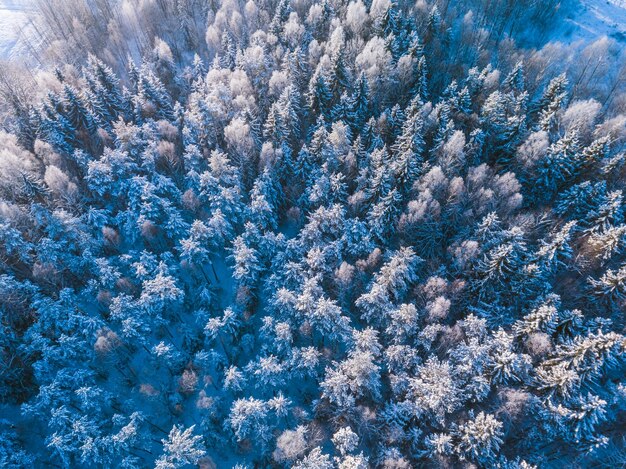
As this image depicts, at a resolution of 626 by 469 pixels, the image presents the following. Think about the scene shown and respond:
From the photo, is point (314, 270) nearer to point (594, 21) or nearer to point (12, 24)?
point (594, 21)

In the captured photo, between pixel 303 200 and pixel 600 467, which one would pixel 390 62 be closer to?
pixel 303 200

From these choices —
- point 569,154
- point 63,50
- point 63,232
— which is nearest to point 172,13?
point 63,50

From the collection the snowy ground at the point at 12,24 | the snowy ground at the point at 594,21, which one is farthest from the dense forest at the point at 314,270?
the snowy ground at the point at 12,24

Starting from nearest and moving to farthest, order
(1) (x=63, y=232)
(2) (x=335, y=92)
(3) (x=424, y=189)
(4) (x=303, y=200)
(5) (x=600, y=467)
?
1. (5) (x=600, y=467)
2. (1) (x=63, y=232)
3. (3) (x=424, y=189)
4. (4) (x=303, y=200)
5. (2) (x=335, y=92)

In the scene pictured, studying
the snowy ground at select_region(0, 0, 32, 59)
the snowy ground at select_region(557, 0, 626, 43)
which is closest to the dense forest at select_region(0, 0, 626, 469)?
the snowy ground at select_region(557, 0, 626, 43)

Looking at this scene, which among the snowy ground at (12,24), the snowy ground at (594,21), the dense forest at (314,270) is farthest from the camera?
the snowy ground at (12,24)

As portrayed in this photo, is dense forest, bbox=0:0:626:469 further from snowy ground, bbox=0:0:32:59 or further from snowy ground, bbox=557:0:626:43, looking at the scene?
snowy ground, bbox=0:0:32:59

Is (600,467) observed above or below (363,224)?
below

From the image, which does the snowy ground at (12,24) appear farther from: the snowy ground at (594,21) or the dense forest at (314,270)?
the snowy ground at (594,21)
